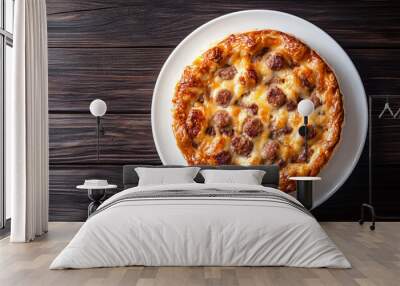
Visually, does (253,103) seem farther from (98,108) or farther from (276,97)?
(98,108)

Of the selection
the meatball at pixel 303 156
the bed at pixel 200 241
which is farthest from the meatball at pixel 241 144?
the bed at pixel 200 241

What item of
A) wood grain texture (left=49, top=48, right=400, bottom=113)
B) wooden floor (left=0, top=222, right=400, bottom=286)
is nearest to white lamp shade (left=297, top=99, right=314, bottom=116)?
wood grain texture (left=49, top=48, right=400, bottom=113)

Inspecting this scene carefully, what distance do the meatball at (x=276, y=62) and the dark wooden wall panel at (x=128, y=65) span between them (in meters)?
0.56

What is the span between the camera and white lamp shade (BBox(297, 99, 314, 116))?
5961 mm

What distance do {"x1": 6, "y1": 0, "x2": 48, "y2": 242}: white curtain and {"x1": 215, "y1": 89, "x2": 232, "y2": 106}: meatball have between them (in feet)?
5.76

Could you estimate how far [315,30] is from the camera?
6.35 m

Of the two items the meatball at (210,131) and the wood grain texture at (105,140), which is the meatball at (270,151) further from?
→ the wood grain texture at (105,140)

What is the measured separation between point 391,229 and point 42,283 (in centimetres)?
365

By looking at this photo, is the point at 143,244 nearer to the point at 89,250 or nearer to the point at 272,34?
the point at 89,250

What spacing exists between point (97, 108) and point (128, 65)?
2.08 ft

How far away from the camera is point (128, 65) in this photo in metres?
6.45

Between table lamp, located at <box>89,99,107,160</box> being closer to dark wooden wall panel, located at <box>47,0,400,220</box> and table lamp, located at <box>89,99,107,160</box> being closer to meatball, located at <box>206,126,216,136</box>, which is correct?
dark wooden wall panel, located at <box>47,0,400,220</box>

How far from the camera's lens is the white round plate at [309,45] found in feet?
20.7

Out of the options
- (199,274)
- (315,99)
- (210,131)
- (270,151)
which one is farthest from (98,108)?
(199,274)
